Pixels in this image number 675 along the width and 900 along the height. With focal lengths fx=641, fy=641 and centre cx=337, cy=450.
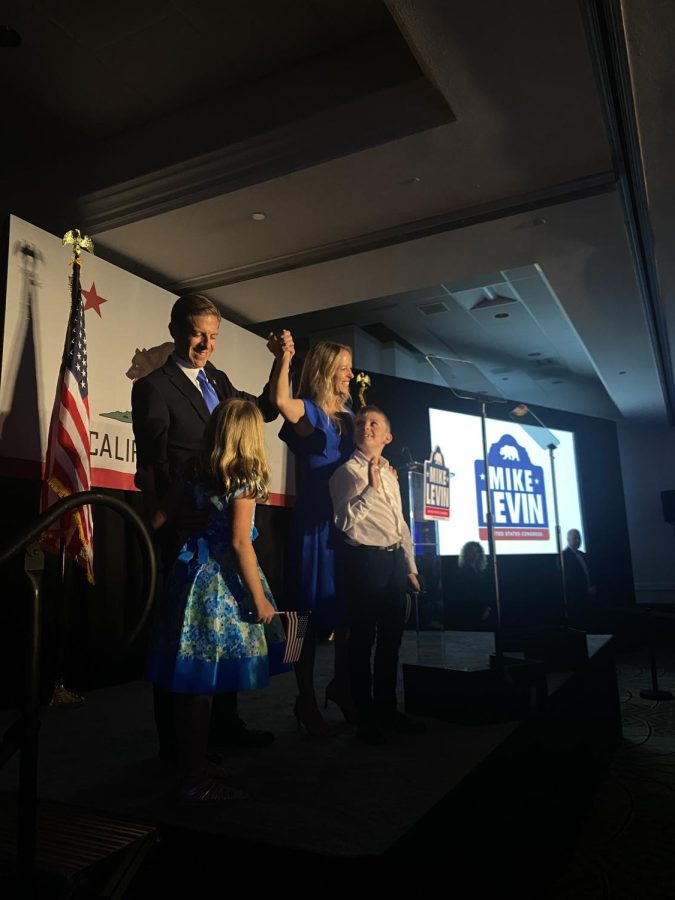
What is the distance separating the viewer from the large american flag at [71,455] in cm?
300

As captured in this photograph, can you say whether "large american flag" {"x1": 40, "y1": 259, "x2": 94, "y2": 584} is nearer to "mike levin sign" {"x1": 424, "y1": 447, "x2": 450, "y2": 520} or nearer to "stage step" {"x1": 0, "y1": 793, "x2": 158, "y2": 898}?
"mike levin sign" {"x1": 424, "y1": 447, "x2": 450, "y2": 520}

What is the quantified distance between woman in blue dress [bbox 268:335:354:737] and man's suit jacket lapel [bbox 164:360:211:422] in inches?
9.8

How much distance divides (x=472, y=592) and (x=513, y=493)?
142 cm

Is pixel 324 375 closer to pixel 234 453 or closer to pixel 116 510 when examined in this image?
pixel 234 453

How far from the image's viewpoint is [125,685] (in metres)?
3.51

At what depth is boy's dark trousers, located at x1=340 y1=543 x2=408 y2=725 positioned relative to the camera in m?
1.99

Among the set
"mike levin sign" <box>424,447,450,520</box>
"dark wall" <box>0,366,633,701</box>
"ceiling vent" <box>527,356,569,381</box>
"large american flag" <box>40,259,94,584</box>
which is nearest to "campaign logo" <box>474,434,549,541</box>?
"dark wall" <box>0,366,633,701</box>

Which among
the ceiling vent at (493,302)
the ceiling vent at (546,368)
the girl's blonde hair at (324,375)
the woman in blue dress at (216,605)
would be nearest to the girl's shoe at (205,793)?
the woman in blue dress at (216,605)

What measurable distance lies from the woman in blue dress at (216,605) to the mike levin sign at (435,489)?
3.27 ft

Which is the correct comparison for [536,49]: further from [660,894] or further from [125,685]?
[125,685]

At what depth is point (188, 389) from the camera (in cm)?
218

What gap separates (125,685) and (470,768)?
242 centimetres

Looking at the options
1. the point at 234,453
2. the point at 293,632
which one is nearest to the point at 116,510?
the point at 234,453

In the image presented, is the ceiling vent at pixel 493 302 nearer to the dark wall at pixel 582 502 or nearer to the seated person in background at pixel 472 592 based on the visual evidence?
the dark wall at pixel 582 502
